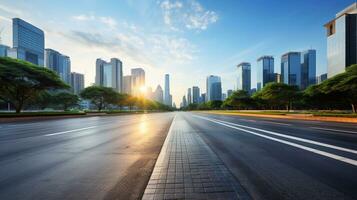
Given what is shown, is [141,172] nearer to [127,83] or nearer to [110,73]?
[110,73]

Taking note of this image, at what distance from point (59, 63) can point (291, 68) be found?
178 metres

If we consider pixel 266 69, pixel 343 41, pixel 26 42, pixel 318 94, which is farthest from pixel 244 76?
pixel 26 42

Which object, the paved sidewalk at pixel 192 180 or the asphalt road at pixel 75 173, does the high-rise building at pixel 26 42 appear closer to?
the asphalt road at pixel 75 173

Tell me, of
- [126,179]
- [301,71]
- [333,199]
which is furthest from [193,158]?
[301,71]

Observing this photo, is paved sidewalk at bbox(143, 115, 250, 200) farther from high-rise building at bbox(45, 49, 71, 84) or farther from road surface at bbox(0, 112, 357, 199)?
high-rise building at bbox(45, 49, 71, 84)

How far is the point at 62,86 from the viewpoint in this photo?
34688 millimetres

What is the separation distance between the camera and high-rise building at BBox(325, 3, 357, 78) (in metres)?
82.9

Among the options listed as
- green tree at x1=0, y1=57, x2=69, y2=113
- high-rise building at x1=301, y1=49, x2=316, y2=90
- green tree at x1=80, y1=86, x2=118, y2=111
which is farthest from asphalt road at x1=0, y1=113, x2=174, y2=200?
high-rise building at x1=301, y1=49, x2=316, y2=90

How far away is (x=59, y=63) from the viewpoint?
162 meters

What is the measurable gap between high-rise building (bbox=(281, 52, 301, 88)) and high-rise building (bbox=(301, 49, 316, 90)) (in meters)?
7.32

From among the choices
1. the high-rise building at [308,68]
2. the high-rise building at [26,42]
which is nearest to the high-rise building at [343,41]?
the high-rise building at [308,68]

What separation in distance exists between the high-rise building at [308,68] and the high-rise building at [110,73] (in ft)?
440

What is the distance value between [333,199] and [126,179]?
4071 millimetres

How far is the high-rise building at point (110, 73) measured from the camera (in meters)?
145
